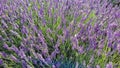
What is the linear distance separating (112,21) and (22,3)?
0.86 m

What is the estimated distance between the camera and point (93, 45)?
1.91 metres

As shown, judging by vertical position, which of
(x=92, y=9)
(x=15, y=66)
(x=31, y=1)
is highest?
(x=31, y=1)

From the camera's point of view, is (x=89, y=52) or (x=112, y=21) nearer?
(x=89, y=52)

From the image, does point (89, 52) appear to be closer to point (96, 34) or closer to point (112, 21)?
point (96, 34)

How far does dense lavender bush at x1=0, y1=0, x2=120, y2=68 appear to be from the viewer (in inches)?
74.3

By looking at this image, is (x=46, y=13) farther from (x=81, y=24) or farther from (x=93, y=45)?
(x=93, y=45)

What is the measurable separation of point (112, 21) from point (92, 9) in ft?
1.01

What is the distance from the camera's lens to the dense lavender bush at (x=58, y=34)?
1.89 m

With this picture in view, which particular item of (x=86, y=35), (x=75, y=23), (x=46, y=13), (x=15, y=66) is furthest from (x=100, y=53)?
(x=46, y=13)

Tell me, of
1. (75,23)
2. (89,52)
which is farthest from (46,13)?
(89,52)

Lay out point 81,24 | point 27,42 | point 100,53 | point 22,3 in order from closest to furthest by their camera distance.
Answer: point 100,53, point 27,42, point 81,24, point 22,3

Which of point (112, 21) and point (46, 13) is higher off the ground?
point (46, 13)

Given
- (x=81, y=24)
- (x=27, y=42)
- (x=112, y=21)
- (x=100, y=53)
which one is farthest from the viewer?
(x=112, y=21)

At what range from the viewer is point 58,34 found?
7.23 feet
